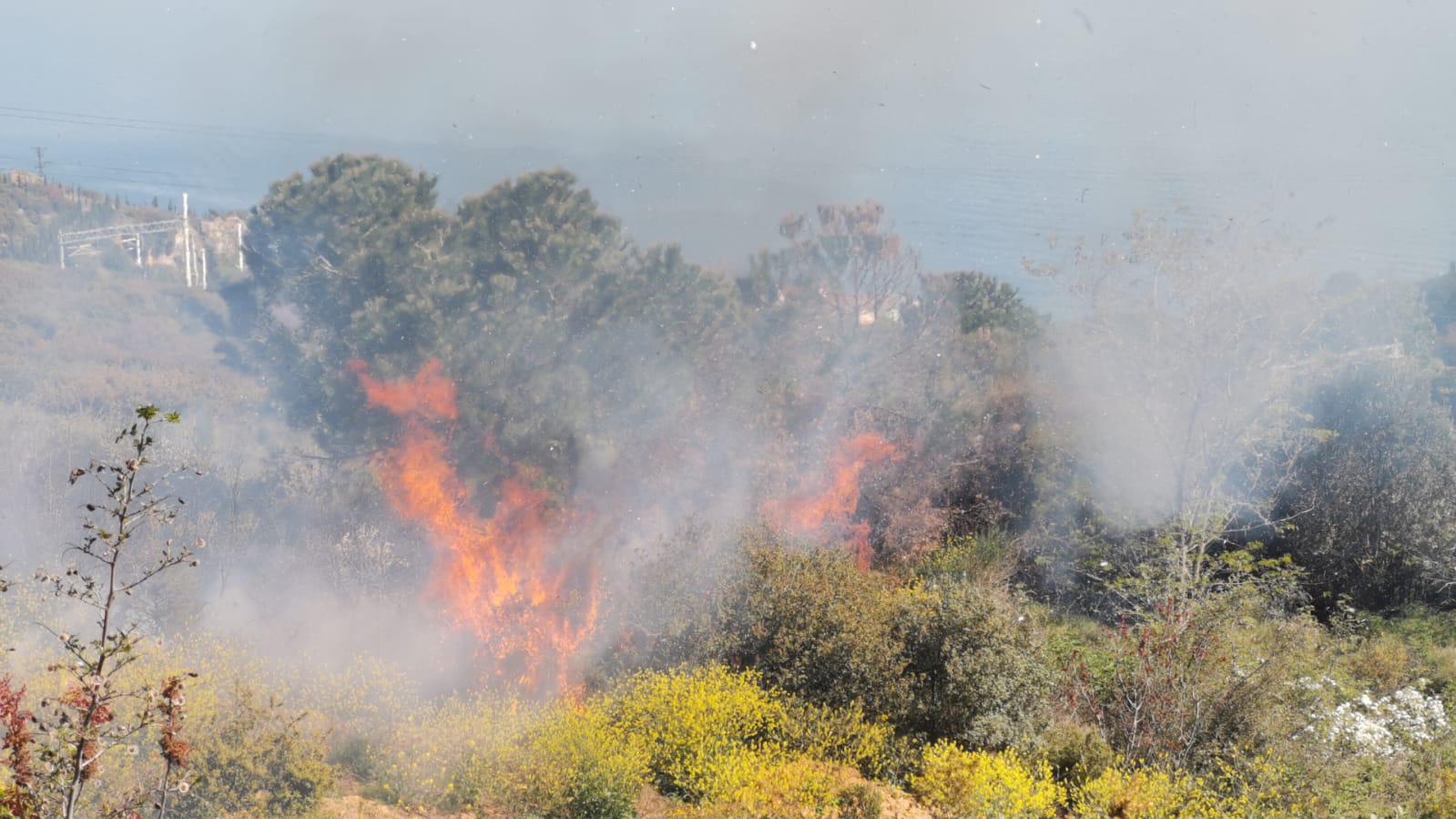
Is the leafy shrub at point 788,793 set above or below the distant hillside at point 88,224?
below

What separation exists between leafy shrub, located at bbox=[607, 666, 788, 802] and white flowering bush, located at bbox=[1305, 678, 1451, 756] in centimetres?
716

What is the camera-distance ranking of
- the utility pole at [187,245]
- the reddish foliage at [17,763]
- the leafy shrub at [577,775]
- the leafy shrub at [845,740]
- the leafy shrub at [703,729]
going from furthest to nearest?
the utility pole at [187,245]
the leafy shrub at [845,740]
the leafy shrub at [703,729]
the leafy shrub at [577,775]
the reddish foliage at [17,763]

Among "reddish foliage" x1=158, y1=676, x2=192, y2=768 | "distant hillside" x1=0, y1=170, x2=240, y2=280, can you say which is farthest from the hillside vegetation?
"distant hillside" x1=0, y1=170, x2=240, y2=280

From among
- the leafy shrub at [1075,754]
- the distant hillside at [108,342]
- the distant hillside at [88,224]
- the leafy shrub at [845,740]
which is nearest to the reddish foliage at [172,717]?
the leafy shrub at [845,740]

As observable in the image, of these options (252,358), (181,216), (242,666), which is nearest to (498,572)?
(242,666)

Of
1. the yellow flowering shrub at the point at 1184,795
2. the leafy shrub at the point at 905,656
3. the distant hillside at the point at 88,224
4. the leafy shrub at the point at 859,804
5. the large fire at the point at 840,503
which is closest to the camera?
A: the yellow flowering shrub at the point at 1184,795

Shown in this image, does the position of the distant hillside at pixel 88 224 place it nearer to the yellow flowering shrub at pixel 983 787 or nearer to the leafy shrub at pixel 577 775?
the leafy shrub at pixel 577 775

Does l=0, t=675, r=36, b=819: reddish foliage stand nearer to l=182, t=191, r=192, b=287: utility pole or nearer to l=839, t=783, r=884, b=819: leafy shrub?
l=839, t=783, r=884, b=819: leafy shrub

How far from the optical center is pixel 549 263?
73.2ft

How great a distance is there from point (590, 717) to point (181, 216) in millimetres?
60194

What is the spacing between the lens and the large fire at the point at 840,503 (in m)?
21.0

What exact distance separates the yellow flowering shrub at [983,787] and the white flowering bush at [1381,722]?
4422 millimetres

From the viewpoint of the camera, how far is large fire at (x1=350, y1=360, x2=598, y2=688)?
58.5 feet

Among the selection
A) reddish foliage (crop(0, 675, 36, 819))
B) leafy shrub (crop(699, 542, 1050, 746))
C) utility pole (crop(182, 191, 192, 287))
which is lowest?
leafy shrub (crop(699, 542, 1050, 746))
